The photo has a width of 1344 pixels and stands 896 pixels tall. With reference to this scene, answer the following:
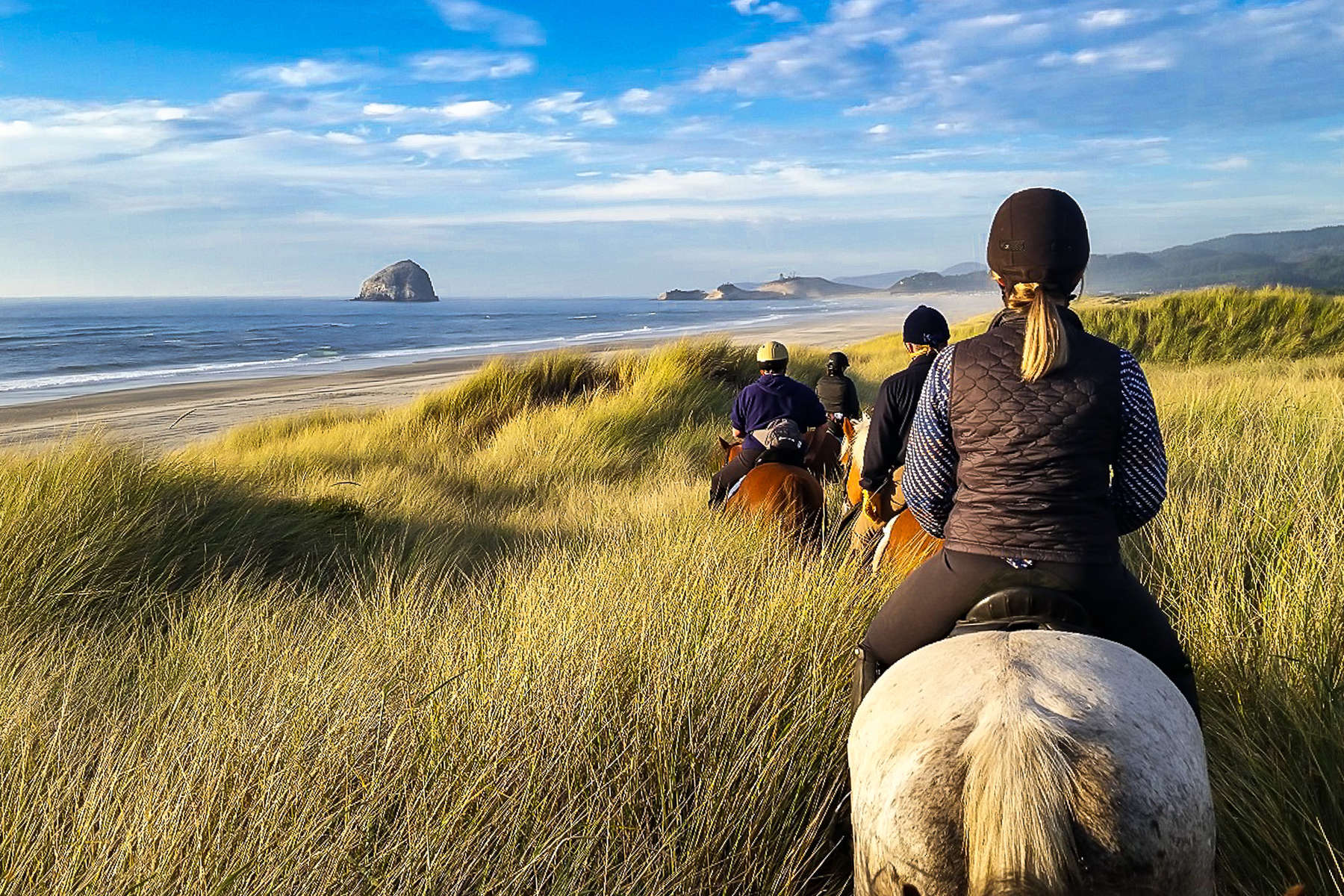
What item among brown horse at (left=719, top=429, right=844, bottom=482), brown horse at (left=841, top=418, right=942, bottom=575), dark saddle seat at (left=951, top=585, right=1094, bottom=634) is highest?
dark saddle seat at (left=951, top=585, right=1094, bottom=634)

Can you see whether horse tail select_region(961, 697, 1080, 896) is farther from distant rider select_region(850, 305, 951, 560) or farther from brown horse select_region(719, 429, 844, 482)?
brown horse select_region(719, 429, 844, 482)

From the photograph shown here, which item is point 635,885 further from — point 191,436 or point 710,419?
point 191,436

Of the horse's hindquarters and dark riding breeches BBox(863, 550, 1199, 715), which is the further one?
the horse's hindquarters

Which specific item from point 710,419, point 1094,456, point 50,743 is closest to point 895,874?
point 1094,456

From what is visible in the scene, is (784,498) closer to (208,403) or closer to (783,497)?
(783,497)

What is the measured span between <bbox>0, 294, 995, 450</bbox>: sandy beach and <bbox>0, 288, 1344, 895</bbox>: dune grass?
11.0ft

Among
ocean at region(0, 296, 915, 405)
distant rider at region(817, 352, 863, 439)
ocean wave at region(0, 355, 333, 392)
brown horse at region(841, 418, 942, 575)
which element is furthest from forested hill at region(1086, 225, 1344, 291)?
brown horse at region(841, 418, 942, 575)

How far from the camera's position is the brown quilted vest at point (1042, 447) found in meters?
2.53

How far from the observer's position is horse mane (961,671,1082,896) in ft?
6.29

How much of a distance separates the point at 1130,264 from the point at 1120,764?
198m

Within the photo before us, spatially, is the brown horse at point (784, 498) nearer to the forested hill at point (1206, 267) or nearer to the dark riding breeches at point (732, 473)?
the dark riding breeches at point (732, 473)

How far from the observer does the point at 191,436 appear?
15.9 m

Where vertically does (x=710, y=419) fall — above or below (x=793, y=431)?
below

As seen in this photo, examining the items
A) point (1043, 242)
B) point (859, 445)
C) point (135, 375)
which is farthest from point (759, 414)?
point (135, 375)
